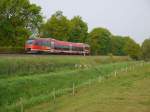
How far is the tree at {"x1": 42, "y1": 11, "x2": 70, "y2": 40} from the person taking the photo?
278ft

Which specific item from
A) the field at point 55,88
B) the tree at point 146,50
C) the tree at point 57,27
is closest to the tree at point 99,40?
the tree at point 146,50

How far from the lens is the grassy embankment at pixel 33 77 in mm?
29811

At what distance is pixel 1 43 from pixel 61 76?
26.4 metres

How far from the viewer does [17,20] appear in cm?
6706

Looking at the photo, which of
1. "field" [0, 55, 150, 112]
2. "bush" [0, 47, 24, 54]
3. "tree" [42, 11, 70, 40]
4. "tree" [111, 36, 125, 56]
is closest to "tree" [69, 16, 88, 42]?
"tree" [42, 11, 70, 40]

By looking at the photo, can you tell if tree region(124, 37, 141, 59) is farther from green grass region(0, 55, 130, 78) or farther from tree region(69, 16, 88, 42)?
green grass region(0, 55, 130, 78)

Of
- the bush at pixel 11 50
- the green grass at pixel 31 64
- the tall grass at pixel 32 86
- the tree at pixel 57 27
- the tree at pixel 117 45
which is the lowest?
the tall grass at pixel 32 86

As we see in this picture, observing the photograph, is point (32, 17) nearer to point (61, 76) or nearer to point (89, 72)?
point (89, 72)

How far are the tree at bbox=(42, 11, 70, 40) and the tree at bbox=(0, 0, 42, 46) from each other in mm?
13917

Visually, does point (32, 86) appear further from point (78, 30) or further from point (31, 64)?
point (78, 30)

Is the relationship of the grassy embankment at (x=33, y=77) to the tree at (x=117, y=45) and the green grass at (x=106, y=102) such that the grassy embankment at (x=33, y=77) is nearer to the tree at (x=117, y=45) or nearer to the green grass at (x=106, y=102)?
the green grass at (x=106, y=102)

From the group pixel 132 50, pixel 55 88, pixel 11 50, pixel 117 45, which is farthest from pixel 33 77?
pixel 117 45

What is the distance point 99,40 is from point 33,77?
79606 millimetres

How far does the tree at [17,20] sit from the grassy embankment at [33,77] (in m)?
12.7
